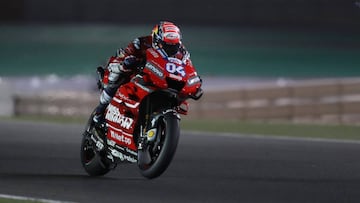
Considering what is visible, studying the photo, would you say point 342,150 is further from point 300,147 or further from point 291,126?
point 291,126

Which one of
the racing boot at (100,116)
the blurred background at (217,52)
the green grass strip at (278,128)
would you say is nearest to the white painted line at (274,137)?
the green grass strip at (278,128)

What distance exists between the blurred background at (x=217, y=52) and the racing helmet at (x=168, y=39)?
7975 millimetres

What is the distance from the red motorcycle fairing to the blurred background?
25.3ft

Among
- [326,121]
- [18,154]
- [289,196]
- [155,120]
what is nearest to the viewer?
[289,196]

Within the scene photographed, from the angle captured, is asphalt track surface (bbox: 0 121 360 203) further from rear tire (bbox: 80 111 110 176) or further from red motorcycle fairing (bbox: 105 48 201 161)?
red motorcycle fairing (bbox: 105 48 201 161)

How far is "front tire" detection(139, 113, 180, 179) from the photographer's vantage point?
852cm

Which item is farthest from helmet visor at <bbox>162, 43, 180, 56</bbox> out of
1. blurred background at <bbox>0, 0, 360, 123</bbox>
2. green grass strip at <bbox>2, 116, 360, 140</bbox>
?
blurred background at <bbox>0, 0, 360, 123</bbox>

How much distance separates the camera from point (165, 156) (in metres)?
8.57

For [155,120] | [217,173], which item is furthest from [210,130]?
[155,120]

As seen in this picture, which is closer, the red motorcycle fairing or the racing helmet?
the red motorcycle fairing

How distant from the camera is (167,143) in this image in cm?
853

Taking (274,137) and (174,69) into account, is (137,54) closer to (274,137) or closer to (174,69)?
(174,69)

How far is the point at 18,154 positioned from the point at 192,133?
334 cm

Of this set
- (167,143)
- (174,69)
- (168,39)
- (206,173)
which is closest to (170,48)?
(168,39)
